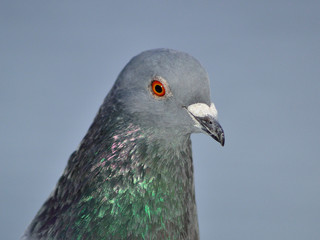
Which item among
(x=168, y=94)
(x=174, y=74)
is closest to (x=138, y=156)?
(x=168, y=94)

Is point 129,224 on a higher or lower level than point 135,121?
lower

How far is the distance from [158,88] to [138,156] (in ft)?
1.77

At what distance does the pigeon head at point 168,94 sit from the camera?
381 centimetres

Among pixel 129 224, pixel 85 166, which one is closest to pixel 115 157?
pixel 85 166

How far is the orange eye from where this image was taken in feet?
12.6

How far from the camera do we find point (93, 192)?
385cm

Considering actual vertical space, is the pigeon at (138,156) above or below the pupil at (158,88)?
below

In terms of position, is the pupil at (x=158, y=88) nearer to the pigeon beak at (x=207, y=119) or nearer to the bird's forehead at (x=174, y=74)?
the bird's forehead at (x=174, y=74)

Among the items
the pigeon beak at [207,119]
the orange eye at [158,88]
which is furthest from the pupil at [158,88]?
the pigeon beak at [207,119]

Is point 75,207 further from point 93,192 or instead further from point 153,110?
point 153,110

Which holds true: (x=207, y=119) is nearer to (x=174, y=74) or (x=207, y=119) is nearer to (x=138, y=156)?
(x=174, y=74)

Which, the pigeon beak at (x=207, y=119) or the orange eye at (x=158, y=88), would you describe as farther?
the orange eye at (x=158, y=88)

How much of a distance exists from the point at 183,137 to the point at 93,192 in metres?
0.83

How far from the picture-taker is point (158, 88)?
152 inches
